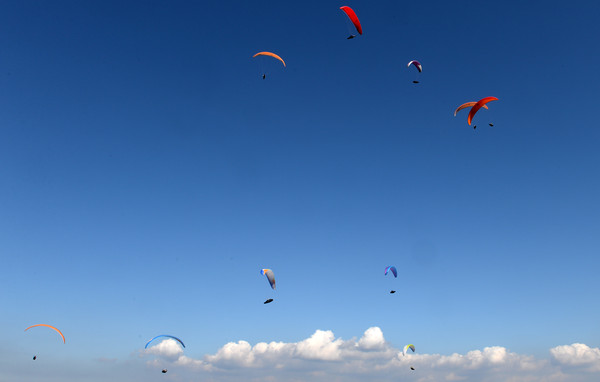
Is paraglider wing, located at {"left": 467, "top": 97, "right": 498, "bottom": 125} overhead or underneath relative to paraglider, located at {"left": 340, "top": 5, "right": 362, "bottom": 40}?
underneath

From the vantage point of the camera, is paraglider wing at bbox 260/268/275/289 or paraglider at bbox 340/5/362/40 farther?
paraglider wing at bbox 260/268/275/289

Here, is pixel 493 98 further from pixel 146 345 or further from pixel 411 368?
pixel 146 345

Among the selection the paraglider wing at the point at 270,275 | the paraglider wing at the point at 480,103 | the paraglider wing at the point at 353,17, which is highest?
the paraglider wing at the point at 353,17

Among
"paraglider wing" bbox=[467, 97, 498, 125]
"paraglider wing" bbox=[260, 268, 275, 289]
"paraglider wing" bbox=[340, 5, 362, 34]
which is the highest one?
"paraglider wing" bbox=[340, 5, 362, 34]

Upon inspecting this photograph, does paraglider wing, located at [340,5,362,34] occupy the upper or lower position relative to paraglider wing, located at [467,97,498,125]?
upper

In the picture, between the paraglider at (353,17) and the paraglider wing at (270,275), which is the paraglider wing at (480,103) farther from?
the paraglider wing at (270,275)

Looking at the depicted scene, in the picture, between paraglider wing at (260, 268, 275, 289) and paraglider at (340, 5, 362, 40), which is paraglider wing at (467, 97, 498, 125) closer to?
paraglider at (340, 5, 362, 40)

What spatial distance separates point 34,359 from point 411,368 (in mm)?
54861

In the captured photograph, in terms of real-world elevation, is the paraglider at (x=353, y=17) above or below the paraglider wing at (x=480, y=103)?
above

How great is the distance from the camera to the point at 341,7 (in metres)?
43.3

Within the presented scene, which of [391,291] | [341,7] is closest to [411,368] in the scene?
[391,291]

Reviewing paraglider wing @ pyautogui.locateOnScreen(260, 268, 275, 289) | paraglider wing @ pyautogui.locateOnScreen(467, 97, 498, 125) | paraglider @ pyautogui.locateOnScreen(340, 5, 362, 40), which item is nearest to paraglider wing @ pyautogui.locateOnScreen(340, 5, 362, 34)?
paraglider @ pyautogui.locateOnScreen(340, 5, 362, 40)

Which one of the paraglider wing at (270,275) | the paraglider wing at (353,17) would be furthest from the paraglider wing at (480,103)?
the paraglider wing at (270,275)

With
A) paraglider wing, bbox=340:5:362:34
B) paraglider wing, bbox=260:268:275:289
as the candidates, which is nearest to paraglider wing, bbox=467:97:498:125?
paraglider wing, bbox=340:5:362:34
